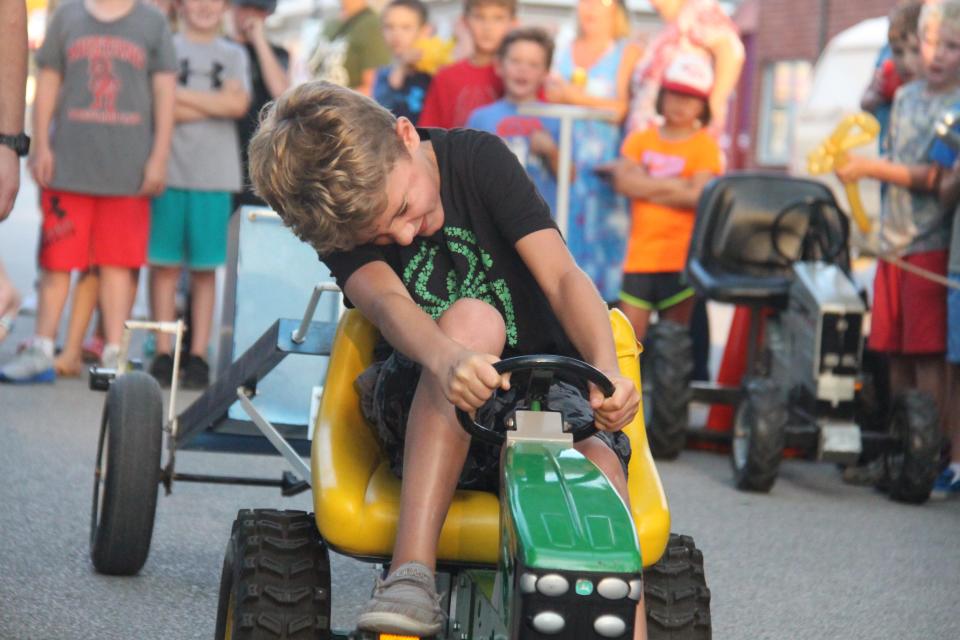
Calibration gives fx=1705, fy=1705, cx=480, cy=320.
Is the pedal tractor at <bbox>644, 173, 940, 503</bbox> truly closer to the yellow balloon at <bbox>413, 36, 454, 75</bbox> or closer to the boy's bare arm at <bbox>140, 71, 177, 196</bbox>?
the yellow balloon at <bbox>413, 36, 454, 75</bbox>

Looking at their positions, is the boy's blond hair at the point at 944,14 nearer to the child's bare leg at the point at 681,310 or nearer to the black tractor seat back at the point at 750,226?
the black tractor seat back at the point at 750,226

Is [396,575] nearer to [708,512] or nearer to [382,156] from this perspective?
[382,156]

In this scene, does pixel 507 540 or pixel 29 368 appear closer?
pixel 507 540

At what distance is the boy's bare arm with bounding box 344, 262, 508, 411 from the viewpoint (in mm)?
3027

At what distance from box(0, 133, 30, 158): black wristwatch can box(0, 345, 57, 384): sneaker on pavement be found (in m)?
4.29

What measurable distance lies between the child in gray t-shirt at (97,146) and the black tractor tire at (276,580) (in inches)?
185

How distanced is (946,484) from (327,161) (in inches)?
160

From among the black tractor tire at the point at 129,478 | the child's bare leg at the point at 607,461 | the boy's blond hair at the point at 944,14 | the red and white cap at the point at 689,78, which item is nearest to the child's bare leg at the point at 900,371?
the boy's blond hair at the point at 944,14

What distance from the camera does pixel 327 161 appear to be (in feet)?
11.0

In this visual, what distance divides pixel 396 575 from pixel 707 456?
15.0 feet

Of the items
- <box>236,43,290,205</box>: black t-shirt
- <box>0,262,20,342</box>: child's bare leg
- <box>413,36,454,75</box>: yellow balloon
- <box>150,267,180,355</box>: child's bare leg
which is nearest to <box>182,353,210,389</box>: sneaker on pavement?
<box>150,267,180,355</box>: child's bare leg

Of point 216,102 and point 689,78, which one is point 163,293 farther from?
point 689,78

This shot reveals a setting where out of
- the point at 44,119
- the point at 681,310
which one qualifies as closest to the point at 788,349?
the point at 681,310

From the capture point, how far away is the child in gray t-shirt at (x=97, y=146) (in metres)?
8.08
